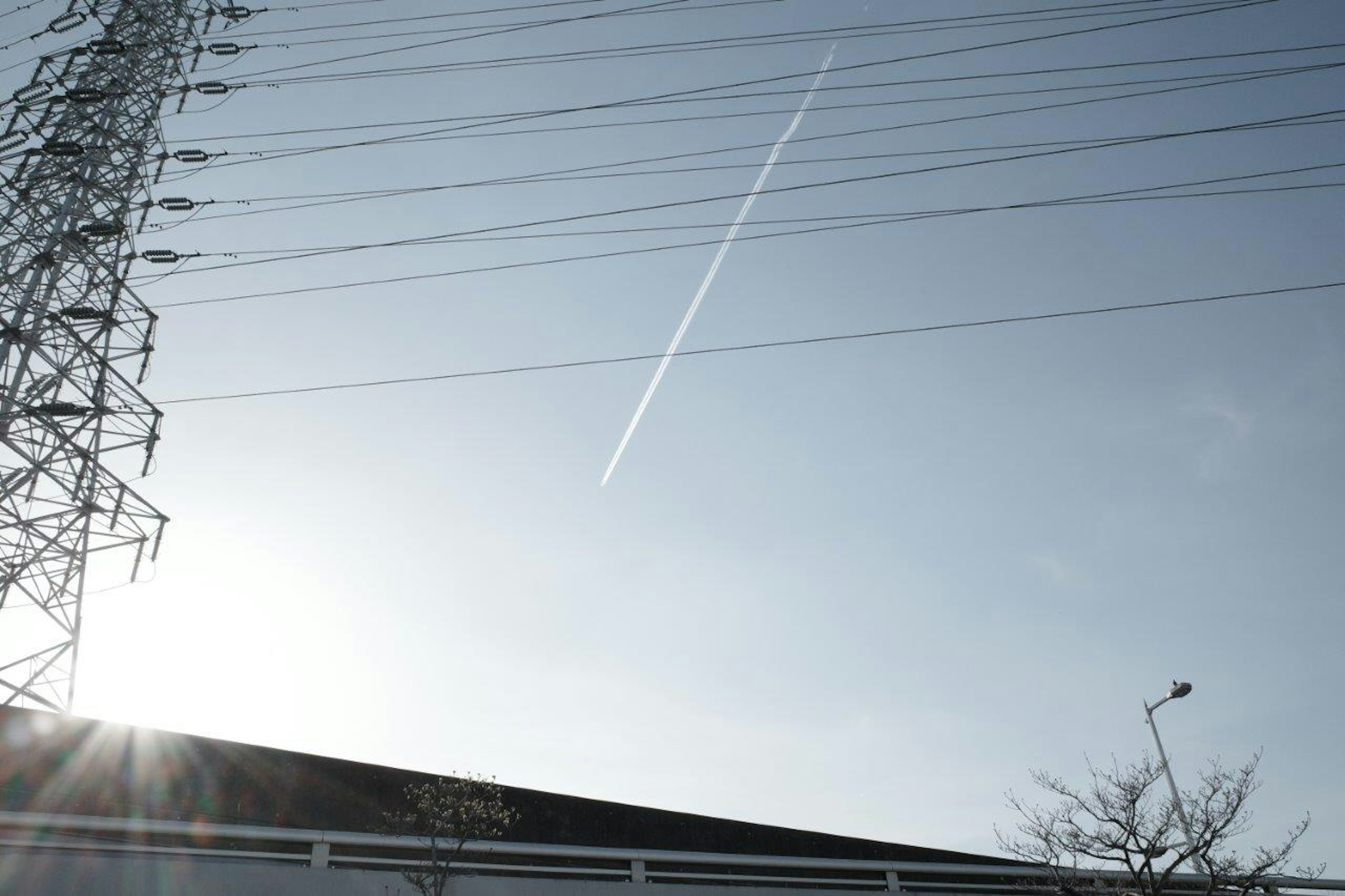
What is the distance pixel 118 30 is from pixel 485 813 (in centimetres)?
2039

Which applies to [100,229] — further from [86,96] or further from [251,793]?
[251,793]

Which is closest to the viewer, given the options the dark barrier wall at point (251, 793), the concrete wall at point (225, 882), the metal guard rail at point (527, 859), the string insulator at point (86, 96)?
the concrete wall at point (225, 882)

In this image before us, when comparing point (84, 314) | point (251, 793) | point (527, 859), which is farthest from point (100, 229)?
point (527, 859)

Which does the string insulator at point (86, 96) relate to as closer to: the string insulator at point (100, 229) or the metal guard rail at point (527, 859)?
the string insulator at point (100, 229)

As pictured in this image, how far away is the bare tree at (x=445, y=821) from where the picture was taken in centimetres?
2030

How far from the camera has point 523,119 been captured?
16.2 metres

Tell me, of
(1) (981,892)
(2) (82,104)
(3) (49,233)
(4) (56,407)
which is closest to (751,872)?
(1) (981,892)

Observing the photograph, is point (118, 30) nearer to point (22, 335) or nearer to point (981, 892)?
point (22, 335)

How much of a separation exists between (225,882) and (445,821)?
466 centimetres

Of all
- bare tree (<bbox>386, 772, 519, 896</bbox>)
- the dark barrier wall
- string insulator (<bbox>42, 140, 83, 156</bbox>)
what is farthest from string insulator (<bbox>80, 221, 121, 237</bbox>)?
bare tree (<bbox>386, 772, 519, 896</bbox>)

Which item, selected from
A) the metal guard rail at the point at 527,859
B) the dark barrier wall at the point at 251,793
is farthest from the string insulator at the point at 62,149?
the metal guard rail at the point at 527,859

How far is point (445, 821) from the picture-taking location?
832 inches

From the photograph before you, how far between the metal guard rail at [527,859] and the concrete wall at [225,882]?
29 cm

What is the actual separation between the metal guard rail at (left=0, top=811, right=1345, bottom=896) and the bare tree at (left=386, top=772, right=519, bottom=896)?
1.07 ft
